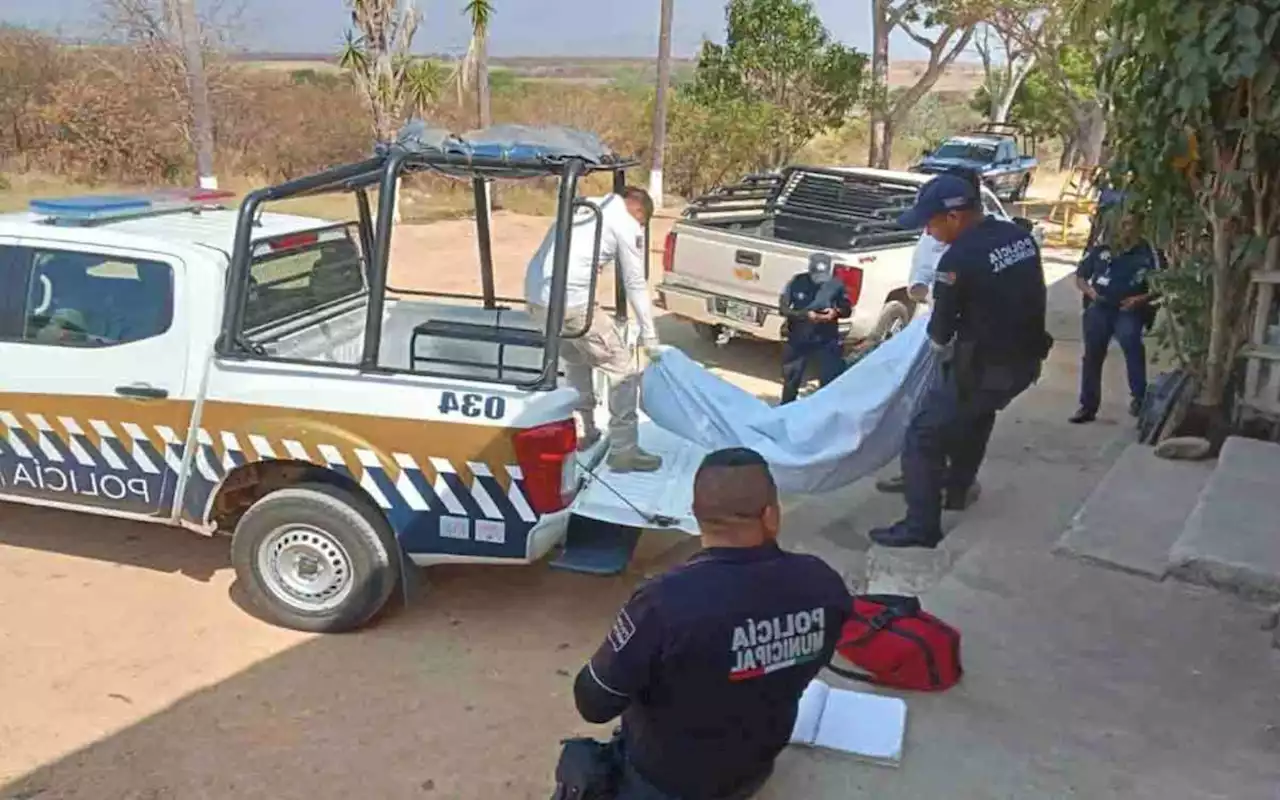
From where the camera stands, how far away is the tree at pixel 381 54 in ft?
66.7

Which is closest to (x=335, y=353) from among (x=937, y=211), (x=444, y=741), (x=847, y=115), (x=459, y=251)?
(x=444, y=741)

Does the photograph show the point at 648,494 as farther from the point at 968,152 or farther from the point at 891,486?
the point at 968,152

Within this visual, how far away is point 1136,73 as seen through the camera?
6219mm

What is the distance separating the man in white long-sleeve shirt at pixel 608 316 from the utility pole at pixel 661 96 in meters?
16.7

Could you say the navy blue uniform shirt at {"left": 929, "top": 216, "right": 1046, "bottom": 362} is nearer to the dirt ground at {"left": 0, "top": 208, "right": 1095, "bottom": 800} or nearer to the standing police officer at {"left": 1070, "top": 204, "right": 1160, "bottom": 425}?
the dirt ground at {"left": 0, "top": 208, "right": 1095, "bottom": 800}

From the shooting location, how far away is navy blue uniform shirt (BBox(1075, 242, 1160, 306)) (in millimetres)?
7535

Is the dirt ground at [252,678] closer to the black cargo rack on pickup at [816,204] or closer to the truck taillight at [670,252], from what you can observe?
the truck taillight at [670,252]

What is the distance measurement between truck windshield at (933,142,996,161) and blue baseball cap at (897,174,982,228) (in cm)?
1865

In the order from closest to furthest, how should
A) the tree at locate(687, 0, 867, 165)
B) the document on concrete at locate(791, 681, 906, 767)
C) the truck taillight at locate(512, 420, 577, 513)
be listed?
the document on concrete at locate(791, 681, 906, 767) → the truck taillight at locate(512, 420, 577, 513) → the tree at locate(687, 0, 867, 165)

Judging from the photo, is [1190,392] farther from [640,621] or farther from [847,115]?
[847,115]

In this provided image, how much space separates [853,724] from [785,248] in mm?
6167

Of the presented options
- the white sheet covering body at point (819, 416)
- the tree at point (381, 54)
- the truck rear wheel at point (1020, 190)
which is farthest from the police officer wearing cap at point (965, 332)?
the truck rear wheel at point (1020, 190)

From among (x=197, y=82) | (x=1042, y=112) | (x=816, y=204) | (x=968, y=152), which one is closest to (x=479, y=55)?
(x=197, y=82)

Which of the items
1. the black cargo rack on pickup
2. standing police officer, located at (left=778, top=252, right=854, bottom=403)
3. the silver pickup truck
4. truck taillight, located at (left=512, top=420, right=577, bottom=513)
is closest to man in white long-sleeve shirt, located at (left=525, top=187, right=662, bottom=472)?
truck taillight, located at (left=512, top=420, right=577, bottom=513)
